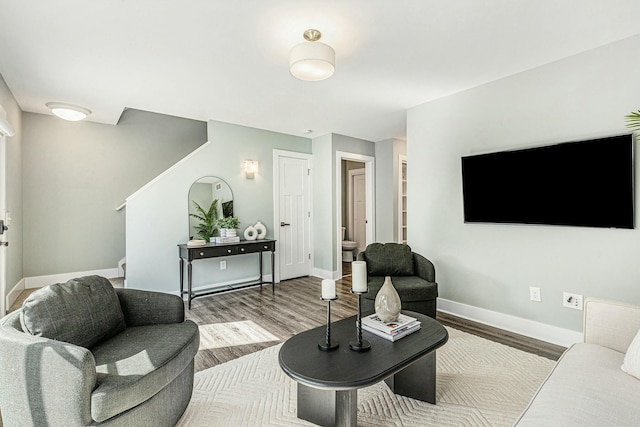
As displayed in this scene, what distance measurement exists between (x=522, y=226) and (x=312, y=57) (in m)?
2.34

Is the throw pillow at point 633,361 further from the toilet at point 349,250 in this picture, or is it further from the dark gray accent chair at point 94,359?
the toilet at point 349,250

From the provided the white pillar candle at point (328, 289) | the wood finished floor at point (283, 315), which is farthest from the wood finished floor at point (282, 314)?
the white pillar candle at point (328, 289)

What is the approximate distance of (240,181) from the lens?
15.3ft

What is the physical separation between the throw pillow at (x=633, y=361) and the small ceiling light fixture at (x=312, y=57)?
2.27 meters

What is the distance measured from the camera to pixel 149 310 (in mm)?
2002

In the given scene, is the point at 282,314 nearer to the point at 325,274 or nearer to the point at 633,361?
the point at 325,274

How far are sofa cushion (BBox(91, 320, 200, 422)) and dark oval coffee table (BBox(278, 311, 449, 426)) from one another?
0.53 m

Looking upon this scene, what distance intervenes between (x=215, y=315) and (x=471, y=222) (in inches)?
113

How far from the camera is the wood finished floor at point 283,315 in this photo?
104 inches

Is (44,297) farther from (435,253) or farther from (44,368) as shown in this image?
(435,253)

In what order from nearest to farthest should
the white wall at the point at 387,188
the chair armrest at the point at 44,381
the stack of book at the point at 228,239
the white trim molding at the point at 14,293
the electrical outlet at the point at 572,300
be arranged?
the chair armrest at the point at 44,381
the electrical outlet at the point at 572,300
the white trim molding at the point at 14,293
the stack of book at the point at 228,239
the white wall at the point at 387,188

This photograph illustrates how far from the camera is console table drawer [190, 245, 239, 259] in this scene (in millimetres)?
3852

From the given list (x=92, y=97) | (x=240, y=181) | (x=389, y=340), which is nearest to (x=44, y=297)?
(x=389, y=340)

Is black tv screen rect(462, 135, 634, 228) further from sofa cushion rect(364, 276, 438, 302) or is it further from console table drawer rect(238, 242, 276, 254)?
console table drawer rect(238, 242, 276, 254)
